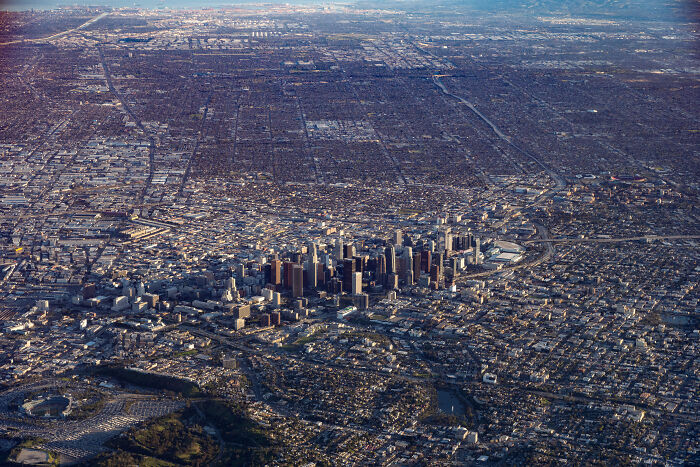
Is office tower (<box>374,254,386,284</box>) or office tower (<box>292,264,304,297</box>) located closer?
office tower (<box>292,264,304,297</box>)

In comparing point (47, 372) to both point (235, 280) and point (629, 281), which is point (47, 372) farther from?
point (629, 281)

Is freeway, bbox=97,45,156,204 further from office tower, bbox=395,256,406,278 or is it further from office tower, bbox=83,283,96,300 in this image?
office tower, bbox=395,256,406,278

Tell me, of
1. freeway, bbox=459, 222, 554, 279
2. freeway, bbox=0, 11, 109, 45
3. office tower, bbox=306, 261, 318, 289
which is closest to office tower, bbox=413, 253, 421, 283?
freeway, bbox=459, 222, 554, 279

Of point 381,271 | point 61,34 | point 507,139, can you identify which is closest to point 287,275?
point 381,271

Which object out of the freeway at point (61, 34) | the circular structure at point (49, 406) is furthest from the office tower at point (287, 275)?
the freeway at point (61, 34)

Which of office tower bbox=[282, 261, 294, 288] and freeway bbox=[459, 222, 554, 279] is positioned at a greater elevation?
office tower bbox=[282, 261, 294, 288]

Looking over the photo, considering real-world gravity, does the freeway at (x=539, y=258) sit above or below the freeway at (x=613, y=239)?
above

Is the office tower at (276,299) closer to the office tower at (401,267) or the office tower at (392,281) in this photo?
the office tower at (392,281)
